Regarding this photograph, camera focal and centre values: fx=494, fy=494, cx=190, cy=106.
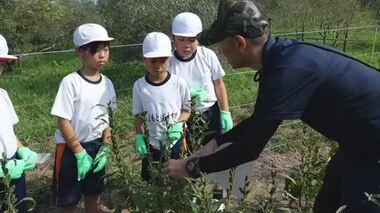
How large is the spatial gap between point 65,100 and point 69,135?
8.2 inches

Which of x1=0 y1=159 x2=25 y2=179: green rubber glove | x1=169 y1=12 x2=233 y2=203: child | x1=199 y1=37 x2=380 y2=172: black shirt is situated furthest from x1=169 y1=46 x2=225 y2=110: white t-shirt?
x1=199 y1=37 x2=380 y2=172: black shirt

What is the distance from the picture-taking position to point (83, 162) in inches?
117

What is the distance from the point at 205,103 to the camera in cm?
348

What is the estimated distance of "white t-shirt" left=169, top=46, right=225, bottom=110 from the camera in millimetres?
3471

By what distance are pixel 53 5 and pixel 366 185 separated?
12.2 m

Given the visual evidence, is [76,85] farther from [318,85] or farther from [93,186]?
[318,85]

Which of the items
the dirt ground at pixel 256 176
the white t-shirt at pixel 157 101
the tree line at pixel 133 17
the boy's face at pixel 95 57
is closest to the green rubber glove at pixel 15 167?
the boy's face at pixel 95 57

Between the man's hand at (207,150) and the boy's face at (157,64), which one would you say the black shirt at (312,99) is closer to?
the man's hand at (207,150)

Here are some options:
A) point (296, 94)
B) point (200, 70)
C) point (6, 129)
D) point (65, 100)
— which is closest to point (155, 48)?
point (200, 70)

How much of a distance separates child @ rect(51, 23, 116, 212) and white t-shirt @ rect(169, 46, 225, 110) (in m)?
0.58

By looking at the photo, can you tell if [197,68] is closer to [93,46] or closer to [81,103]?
[93,46]

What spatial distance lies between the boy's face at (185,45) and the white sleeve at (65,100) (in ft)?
2.78

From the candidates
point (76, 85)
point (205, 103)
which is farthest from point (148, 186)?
point (205, 103)

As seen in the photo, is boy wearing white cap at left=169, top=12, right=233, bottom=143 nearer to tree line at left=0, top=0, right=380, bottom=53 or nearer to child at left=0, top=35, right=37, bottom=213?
child at left=0, top=35, right=37, bottom=213
